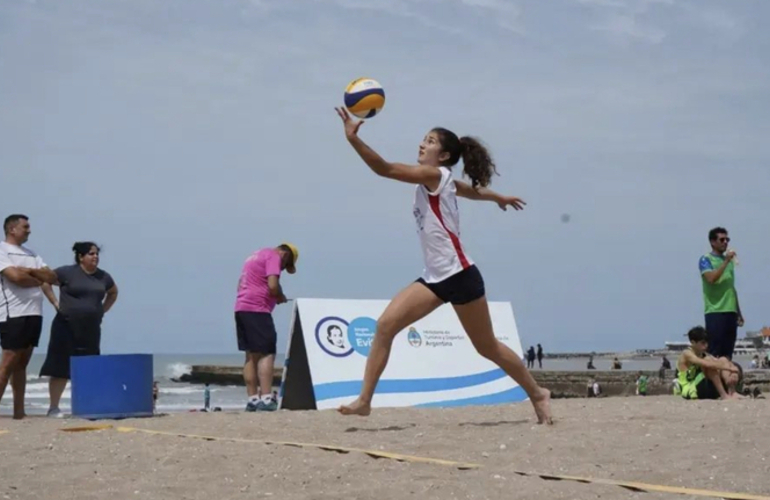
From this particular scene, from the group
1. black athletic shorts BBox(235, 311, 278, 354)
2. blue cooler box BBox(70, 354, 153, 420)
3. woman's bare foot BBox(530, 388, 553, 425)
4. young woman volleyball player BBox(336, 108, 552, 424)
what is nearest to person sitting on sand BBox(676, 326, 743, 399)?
woman's bare foot BBox(530, 388, 553, 425)

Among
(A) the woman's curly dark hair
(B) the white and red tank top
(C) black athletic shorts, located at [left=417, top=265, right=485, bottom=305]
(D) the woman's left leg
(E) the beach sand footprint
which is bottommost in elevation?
(E) the beach sand footprint

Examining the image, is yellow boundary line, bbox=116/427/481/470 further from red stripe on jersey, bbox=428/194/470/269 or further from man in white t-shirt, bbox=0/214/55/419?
man in white t-shirt, bbox=0/214/55/419

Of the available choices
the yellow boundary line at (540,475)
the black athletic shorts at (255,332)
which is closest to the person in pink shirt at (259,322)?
the black athletic shorts at (255,332)

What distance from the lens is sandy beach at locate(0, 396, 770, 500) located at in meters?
5.73

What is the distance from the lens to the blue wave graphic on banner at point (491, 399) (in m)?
12.7

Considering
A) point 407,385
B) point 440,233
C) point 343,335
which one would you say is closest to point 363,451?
point 440,233

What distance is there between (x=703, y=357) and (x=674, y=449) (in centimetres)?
526

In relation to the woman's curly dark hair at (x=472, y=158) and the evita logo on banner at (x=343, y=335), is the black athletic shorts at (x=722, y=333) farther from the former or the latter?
the woman's curly dark hair at (x=472, y=158)

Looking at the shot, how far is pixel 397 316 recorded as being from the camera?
7762 mm

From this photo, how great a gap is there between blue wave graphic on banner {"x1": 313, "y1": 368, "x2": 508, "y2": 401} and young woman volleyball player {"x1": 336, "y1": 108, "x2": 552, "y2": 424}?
4.08m

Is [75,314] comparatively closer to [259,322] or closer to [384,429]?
[259,322]

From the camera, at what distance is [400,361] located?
1267 cm

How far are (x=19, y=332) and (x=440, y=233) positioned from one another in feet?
14.3

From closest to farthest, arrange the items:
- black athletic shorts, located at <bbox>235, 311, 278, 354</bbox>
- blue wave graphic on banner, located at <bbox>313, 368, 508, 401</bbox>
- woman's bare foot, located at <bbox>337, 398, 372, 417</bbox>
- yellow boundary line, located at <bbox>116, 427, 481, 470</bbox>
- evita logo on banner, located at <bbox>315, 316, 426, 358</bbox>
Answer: yellow boundary line, located at <bbox>116, 427, 481, 470</bbox>
woman's bare foot, located at <bbox>337, 398, 372, 417</bbox>
black athletic shorts, located at <bbox>235, 311, 278, 354</bbox>
blue wave graphic on banner, located at <bbox>313, 368, 508, 401</bbox>
evita logo on banner, located at <bbox>315, 316, 426, 358</bbox>
